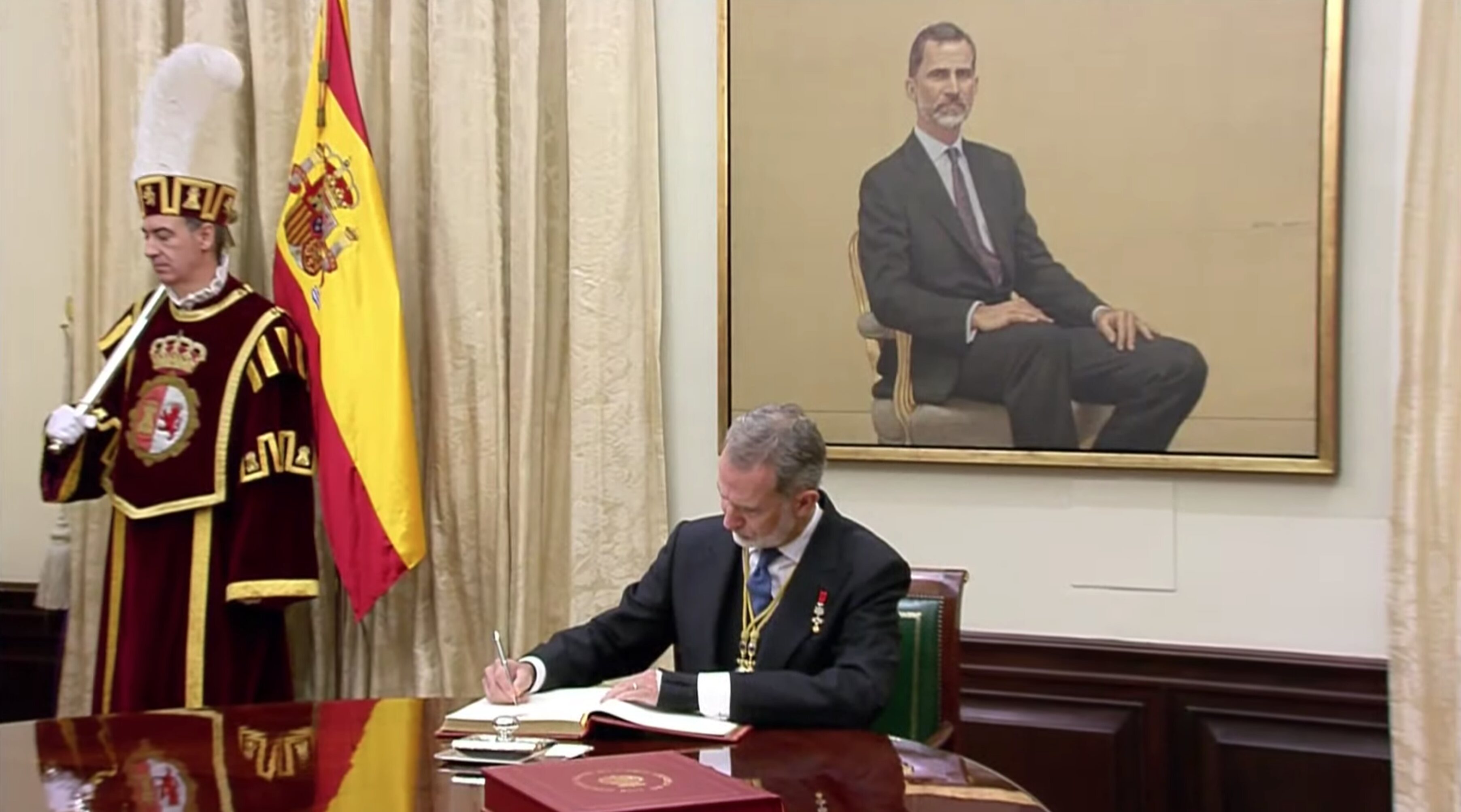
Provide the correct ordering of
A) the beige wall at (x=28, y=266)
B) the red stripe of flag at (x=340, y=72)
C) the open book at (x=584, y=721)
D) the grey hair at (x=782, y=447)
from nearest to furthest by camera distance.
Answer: the open book at (x=584, y=721) < the grey hair at (x=782, y=447) < the red stripe of flag at (x=340, y=72) < the beige wall at (x=28, y=266)

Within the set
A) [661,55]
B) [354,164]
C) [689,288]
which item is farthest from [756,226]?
[354,164]

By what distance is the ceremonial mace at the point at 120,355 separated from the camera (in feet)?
11.4

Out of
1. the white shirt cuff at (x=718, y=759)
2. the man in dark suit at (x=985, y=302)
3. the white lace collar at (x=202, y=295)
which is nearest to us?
the white shirt cuff at (x=718, y=759)

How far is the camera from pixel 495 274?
3.70 m

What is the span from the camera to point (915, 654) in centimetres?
269

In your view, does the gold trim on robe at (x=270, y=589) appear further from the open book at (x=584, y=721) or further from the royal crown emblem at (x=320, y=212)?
the open book at (x=584, y=721)

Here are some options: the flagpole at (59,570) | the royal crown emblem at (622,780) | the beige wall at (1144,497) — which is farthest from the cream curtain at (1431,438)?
the flagpole at (59,570)

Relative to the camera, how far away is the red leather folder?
164cm

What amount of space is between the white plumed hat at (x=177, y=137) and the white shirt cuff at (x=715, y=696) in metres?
1.91

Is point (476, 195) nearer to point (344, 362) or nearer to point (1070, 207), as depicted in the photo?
point (344, 362)

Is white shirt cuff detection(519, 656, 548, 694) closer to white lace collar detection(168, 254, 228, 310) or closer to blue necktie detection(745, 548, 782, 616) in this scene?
blue necktie detection(745, 548, 782, 616)

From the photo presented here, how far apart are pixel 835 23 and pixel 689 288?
72 centimetres

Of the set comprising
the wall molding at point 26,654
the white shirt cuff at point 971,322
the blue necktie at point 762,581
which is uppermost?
the white shirt cuff at point 971,322

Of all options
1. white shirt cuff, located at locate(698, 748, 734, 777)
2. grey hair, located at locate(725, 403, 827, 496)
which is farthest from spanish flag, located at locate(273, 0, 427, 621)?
white shirt cuff, located at locate(698, 748, 734, 777)
